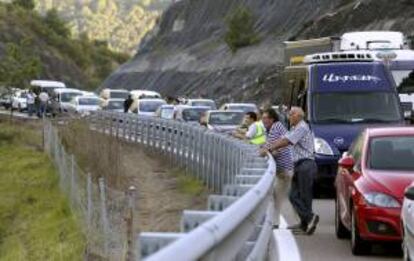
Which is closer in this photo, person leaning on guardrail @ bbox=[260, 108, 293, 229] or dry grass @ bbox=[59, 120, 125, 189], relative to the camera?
person leaning on guardrail @ bbox=[260, 108, 293, 229]

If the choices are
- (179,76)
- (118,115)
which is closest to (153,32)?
(179,76)

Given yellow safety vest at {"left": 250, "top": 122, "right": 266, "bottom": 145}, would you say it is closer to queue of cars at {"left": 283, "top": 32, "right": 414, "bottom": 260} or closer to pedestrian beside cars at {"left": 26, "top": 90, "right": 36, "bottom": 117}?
queue of cars at {"left": 283, "top": 32, "right": 414, "bottom": 260}

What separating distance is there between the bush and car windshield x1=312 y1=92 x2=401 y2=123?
6330 cm

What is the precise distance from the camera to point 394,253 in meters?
12.8

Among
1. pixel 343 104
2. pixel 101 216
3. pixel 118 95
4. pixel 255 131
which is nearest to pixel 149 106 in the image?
pixel 118 95

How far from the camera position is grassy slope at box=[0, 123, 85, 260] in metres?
21.0

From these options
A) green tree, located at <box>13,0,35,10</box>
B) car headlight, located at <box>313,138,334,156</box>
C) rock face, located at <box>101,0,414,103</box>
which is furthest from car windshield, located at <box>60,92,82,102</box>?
green tree, located at <box>13,0,35,10</box>

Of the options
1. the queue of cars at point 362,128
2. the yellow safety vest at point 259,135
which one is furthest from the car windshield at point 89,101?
the yellow safety vest at point 259,135

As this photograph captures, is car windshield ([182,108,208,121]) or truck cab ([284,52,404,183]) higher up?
truck cab ([284,52,404,183])

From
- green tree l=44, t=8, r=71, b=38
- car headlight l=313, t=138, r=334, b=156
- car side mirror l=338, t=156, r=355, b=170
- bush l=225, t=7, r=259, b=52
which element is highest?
green tree l=44, t=8, r=71, b=38

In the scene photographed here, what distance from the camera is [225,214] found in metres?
6.47

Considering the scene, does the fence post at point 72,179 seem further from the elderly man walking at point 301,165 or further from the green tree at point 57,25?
the green tree at point 57,25

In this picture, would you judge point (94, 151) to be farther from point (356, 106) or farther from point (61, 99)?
point (61, 99)

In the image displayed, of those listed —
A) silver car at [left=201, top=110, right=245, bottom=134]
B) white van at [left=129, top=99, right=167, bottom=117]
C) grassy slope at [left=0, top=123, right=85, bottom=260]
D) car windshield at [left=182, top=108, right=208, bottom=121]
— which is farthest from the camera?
white van at [left=129, top=99, right=167, bottom=117]
